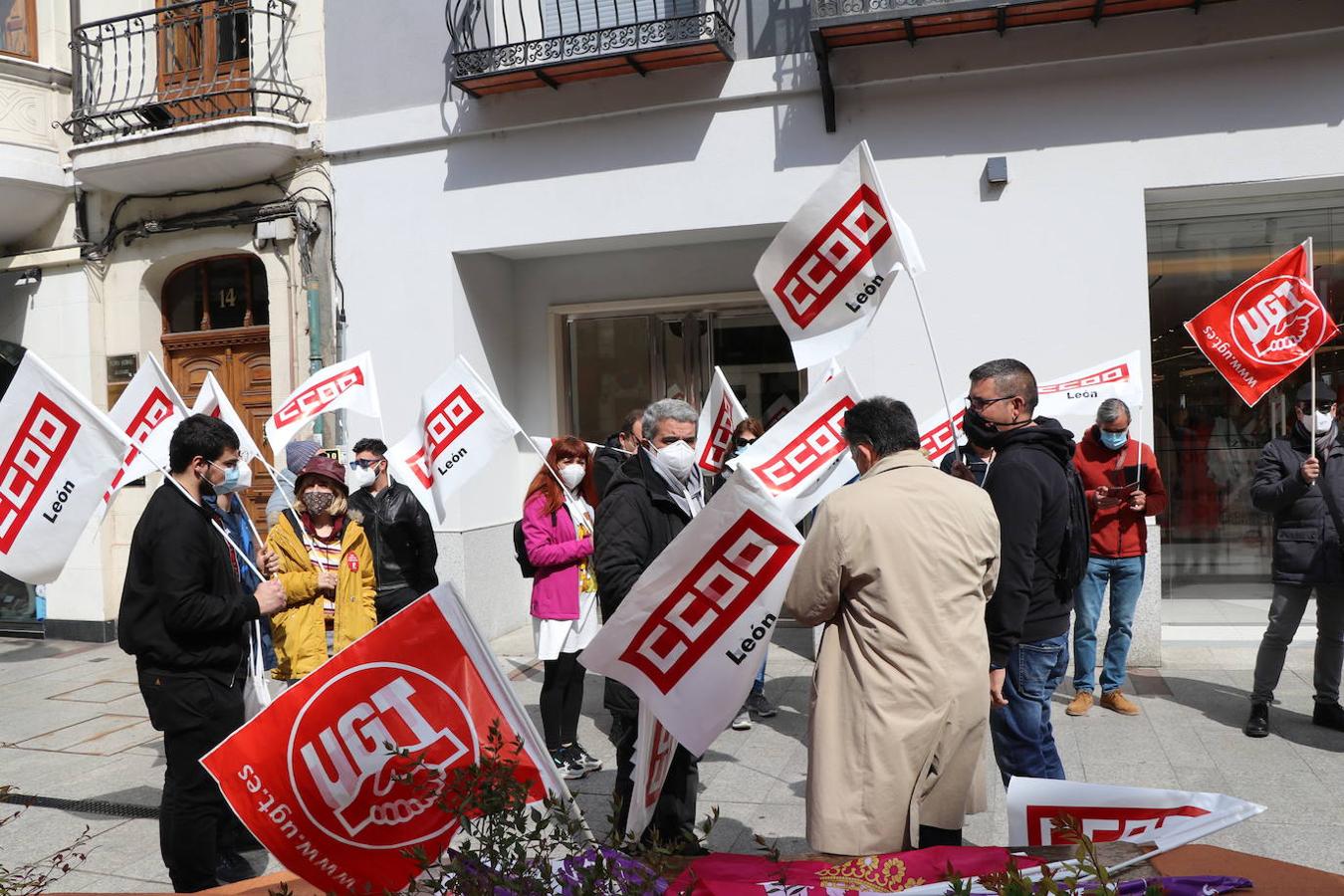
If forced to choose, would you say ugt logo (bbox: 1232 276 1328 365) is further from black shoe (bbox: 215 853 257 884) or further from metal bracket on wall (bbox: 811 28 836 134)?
black shoe (bbox: 215 853 257 884)

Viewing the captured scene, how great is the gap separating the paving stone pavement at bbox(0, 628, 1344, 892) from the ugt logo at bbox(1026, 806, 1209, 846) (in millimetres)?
2105

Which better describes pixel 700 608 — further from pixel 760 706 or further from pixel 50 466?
pixel 760 706

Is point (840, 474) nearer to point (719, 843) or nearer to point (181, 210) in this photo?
point (719, 843)

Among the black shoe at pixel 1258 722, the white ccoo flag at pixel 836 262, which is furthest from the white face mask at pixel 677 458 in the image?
the black shoe at pixel 1258 722

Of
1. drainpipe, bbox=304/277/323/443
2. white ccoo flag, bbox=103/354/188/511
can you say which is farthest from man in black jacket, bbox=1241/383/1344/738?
drainpipe, bbox=304/277/323/443

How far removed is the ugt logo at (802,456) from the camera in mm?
5562

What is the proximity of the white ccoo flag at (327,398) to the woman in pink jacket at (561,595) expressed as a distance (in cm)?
190

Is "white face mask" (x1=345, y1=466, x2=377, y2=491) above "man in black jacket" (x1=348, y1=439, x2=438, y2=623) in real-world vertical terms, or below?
above

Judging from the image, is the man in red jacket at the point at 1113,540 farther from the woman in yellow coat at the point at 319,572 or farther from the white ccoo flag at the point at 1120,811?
the woman in yellow coat at the point at 319,572

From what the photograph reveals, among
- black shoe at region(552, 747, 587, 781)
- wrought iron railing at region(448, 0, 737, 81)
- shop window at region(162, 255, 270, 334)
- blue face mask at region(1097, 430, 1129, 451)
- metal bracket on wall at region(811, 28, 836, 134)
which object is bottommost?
black shoe at region(552, 747, 587, 781)

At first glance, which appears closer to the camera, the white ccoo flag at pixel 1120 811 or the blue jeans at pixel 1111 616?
the white ccoo flag at pixel 1120 811

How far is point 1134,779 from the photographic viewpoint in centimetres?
562

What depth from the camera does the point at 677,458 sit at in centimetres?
460

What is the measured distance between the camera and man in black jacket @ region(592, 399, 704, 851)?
426 centimetres
